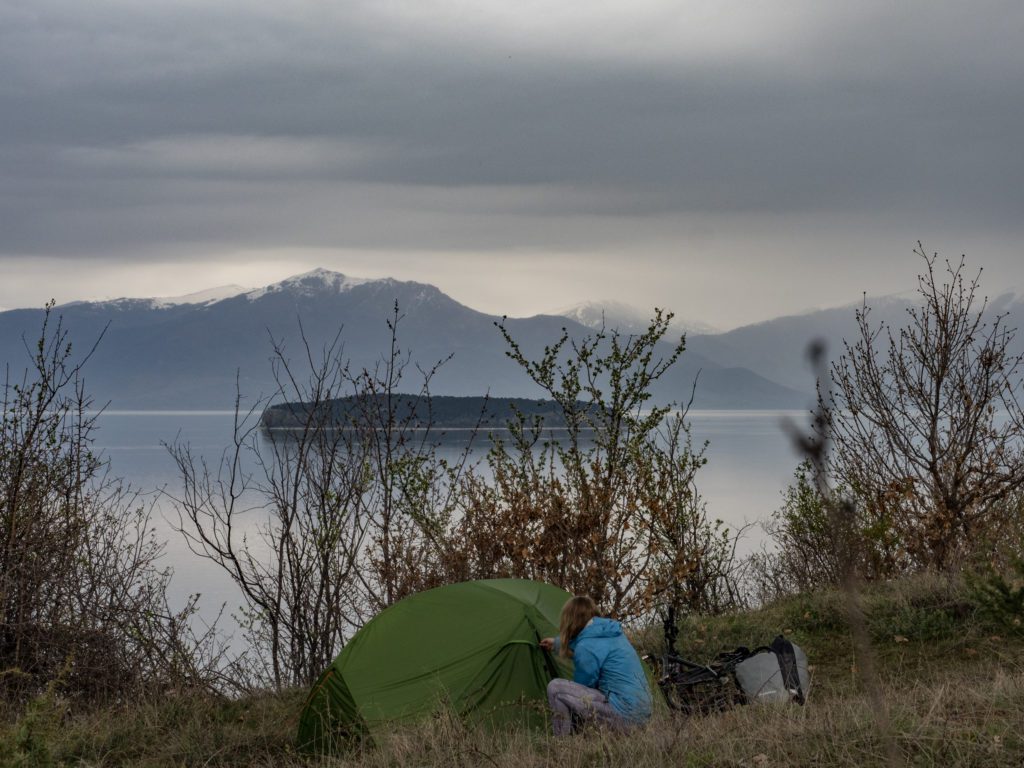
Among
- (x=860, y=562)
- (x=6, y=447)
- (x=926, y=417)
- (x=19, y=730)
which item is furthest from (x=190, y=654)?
A: (x=926, y=417)

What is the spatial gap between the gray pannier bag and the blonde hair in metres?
1.67

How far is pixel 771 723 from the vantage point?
625cm

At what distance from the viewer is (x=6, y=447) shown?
13016mm

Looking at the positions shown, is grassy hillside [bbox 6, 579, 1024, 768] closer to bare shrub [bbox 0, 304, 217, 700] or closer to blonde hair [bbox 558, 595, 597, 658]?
blonde hair [bbox 558, 595, 597, 658]

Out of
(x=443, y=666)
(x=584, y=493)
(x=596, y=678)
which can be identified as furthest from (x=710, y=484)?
(x=596, y=678)

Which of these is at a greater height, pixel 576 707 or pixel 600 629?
pixel 600 629

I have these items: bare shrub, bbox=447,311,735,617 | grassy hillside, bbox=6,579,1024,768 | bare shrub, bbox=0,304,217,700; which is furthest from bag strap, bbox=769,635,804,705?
bare shrub, bbox=0,304,217,700

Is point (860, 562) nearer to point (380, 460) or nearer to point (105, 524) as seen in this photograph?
point (380, 460)

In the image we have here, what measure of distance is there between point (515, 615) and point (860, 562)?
26.7 ft

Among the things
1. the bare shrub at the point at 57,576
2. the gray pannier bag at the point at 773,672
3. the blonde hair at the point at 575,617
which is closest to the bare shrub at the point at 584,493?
the gray pannier bag at the point at 773,672

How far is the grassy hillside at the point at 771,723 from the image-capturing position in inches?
221

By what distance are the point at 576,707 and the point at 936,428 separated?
9393 millimetres

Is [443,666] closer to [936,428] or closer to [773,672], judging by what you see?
[773,672]

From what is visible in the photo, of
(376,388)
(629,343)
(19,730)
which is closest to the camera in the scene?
(19,730)
